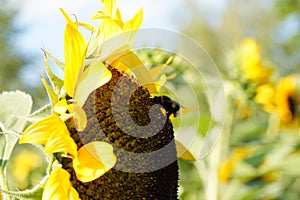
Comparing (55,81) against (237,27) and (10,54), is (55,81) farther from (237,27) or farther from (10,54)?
(237,27)

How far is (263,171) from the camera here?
8.11ft

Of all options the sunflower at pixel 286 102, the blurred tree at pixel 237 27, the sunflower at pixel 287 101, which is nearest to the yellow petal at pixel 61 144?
the sunflower at pixel 286 102

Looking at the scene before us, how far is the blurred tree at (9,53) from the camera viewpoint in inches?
409

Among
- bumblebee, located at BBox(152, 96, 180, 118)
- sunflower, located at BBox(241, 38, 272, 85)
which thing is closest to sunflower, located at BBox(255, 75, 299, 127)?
sunflower, located at BBox(241, 38, 272, 85)

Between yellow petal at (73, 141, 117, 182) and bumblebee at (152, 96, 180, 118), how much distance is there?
13 centimetres

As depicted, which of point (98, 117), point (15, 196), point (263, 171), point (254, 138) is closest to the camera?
point (15, 196)

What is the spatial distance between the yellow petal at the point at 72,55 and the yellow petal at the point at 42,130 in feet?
0.16

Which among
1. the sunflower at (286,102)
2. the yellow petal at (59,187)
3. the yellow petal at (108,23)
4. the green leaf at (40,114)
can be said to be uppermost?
the sunflower at (286,102)

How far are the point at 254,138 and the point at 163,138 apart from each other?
199 centimetres

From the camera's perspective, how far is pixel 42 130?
79cm

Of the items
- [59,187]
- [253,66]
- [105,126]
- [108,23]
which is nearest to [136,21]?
[108,23]

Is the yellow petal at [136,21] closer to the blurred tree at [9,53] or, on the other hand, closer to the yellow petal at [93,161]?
the yellow petal at [93,161]

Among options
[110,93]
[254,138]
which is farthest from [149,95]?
[254,138]

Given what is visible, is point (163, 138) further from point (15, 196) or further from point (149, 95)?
point (15, 196)
